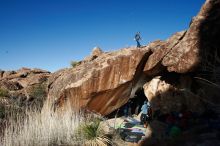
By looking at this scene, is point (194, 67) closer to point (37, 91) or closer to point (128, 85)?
point (128, 85)

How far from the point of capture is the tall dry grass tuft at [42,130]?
8679mm

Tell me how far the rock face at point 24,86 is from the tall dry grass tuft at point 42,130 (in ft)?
10.4

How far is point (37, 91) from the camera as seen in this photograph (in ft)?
55.0

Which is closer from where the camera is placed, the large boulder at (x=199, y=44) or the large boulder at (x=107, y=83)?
the large boulder at (x=199, y=44)

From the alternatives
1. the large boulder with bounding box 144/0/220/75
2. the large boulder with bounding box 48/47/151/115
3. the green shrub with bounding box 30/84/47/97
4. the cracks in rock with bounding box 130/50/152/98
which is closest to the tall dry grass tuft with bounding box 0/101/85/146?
the large boulder with bounding box 48/47/151/115

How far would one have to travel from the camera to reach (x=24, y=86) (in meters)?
20.8

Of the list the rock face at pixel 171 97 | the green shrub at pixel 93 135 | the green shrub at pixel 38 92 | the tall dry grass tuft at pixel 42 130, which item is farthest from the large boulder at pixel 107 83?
the green shrub at pixel 93 135

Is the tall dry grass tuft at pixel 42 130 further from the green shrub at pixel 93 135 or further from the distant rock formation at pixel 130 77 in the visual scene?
the distant rock formation at pixel 130 77

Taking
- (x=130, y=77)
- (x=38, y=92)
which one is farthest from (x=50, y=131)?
(x=38, y=92)

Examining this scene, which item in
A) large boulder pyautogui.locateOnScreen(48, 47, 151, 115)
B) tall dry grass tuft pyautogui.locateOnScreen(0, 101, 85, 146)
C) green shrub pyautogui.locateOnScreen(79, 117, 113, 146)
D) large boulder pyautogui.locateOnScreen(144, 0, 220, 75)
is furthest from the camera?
large boulder pyautogui.locateOnScreen(48, 47, 151, 115)

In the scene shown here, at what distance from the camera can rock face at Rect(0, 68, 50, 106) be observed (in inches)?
639

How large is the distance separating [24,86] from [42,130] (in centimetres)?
1217

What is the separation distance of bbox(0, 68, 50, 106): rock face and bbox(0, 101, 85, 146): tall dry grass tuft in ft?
10.4

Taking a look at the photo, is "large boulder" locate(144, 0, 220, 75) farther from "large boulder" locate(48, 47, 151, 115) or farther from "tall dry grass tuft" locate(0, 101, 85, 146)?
"tall dry grass tuft" locate(0, 101, 85, 146)
